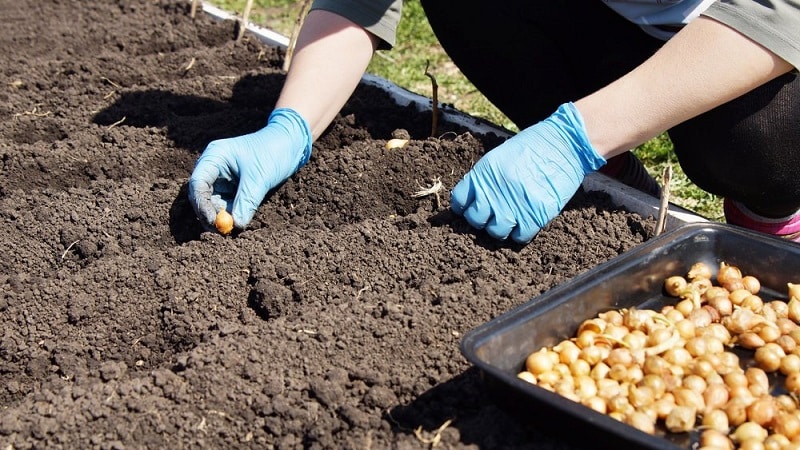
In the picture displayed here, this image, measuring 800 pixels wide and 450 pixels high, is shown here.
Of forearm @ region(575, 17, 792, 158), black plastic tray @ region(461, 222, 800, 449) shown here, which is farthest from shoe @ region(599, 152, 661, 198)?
black plastic tray @ region(461, 222, 800, 449)

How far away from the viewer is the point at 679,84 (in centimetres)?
217

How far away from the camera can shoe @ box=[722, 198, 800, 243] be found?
8.83 ft

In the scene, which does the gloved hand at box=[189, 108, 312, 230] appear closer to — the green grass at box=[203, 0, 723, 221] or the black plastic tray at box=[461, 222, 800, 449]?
the black plastic tray at box=[461, 222, 800, 449]

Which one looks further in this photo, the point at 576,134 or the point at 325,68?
the point at 325,68

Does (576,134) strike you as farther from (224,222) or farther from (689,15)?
(224,222)

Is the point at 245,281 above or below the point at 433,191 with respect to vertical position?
below

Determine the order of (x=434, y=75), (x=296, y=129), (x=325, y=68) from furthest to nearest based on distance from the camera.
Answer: (x=434, y=75)
(x=325, y=68)
(x=296, y=129)

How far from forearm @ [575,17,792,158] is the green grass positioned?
2.93 ft

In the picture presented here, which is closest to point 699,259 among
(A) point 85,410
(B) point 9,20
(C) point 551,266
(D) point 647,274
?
(D) point 647,274

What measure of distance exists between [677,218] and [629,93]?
0.39m

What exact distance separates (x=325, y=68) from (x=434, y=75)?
1678mm

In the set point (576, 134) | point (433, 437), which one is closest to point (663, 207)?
point (576, 134)

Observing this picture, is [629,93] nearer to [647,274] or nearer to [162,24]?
[647,274]

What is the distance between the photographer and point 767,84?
2.34 meters
